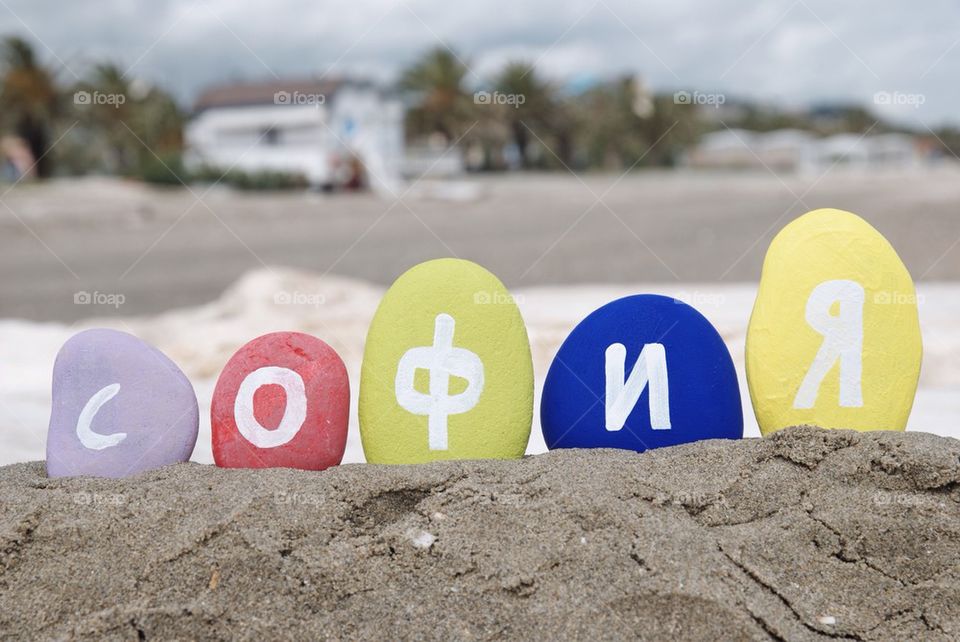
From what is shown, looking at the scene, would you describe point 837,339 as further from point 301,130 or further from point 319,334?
point 301,130

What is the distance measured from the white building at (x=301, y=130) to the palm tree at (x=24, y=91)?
205 inches

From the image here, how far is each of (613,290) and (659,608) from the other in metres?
5.43

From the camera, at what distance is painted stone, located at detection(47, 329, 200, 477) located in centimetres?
264

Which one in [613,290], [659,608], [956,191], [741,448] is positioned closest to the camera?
[659,608]

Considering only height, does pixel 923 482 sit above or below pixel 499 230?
below

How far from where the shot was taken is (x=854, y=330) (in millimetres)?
2656

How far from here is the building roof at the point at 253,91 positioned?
118ft

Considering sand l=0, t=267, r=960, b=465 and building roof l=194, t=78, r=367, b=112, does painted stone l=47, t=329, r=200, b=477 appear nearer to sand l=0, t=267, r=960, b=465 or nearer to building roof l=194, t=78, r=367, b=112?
sand l=0, t=267, r=960, b=465

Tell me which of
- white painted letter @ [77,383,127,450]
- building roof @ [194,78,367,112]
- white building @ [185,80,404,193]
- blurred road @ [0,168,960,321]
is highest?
building roof @ [194,78,367,112]

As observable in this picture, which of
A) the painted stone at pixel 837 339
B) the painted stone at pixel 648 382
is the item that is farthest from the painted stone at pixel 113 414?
the painted stone at pixel 837 339

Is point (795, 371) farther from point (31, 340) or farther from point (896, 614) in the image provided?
point (31, 340)

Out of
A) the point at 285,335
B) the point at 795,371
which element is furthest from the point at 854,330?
the point at 285,335

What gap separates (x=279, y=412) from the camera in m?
2.64

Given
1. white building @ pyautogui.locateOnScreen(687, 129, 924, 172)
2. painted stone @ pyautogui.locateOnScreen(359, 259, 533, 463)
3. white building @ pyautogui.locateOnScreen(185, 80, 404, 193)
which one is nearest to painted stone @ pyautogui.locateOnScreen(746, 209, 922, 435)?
painted stone @ pyautogui.locateOnScreen(359, 259, 533, 463)
